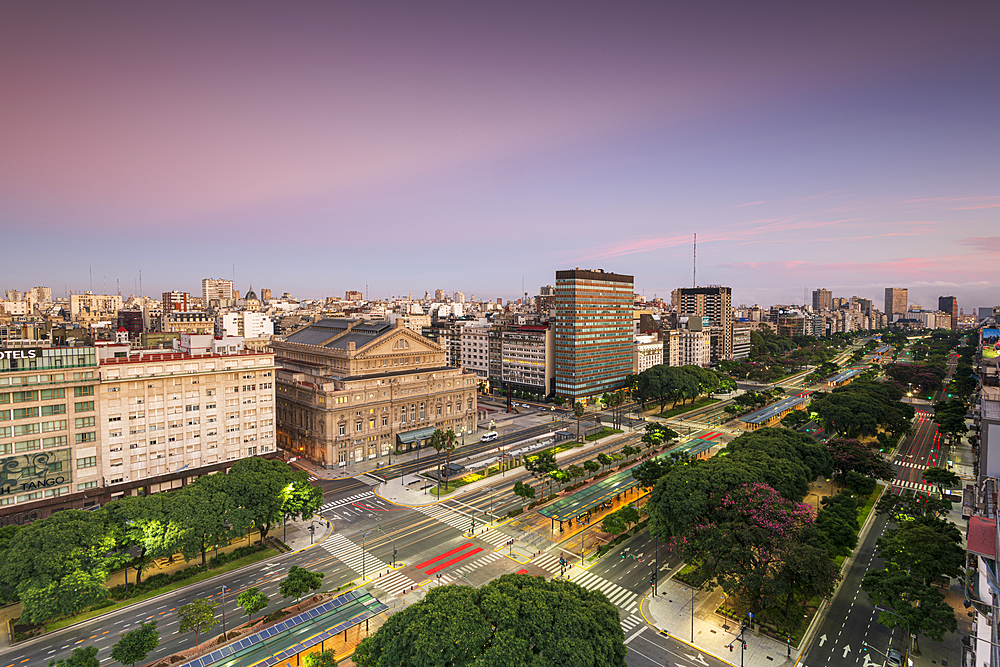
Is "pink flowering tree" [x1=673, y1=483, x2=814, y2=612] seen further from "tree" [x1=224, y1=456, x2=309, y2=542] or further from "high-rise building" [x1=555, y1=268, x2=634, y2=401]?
"high-rise building" [x1=555, y1=268, x2=634, y2=401]

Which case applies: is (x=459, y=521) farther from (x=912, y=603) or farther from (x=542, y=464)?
(x=912, y=603)

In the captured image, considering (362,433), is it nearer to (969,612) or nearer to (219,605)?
(219,605)

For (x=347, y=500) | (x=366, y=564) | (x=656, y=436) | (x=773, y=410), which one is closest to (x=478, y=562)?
(x=366, y=564)

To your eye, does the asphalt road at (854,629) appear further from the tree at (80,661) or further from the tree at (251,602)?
the tree at (80,661)

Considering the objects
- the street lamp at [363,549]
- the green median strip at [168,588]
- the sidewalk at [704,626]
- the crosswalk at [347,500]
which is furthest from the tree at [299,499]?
the sidewalk at [704,626]

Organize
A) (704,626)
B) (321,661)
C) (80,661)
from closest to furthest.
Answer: (80,661) → (321,661) → (704,626)

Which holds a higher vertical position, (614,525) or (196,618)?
(196,618)

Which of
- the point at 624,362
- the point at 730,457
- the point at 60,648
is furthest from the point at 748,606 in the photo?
the point at 624,362
